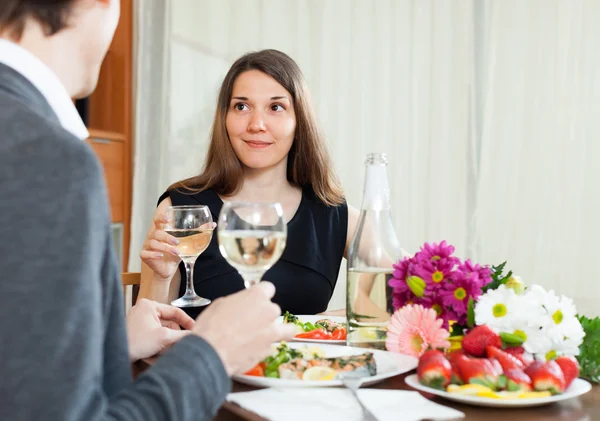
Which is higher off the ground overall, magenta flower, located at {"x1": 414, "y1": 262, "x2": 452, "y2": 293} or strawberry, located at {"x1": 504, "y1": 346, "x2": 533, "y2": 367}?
magenta flower, located at {"x1": 414, "y1": 262, "x2": 452, "y2": 293}

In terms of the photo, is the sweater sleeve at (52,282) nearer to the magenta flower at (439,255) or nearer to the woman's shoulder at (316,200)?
the magenta flower at (439,255)

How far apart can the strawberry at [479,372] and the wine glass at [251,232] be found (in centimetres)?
32

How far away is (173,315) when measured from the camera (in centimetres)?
143

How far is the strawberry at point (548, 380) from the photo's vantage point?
1.01m

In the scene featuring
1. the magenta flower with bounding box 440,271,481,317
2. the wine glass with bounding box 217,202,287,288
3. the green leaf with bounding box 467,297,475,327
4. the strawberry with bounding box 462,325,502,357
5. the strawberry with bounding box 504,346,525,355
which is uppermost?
the wine glass with bounding box 217,202,287,288

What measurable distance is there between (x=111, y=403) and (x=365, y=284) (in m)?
0.64

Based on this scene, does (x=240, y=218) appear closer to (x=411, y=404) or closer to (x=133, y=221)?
(x=411, y=404)

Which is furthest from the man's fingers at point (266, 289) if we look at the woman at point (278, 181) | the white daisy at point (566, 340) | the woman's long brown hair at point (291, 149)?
the woman's long brown hair at point (291, 149)

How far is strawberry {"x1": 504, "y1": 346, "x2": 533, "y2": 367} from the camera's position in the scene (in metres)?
1.10

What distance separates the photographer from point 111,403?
790 mm

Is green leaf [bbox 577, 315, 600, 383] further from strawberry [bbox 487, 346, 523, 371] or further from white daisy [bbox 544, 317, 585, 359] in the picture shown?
strawberry [bbox 487, 346, 523, 371]

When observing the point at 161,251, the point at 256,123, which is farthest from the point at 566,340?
the point at 256,123

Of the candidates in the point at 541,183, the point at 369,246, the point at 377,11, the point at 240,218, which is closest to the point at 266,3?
the point at 377,11

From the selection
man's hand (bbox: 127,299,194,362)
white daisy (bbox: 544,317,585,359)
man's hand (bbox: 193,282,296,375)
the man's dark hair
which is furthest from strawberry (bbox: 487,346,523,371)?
the man's dark hair
